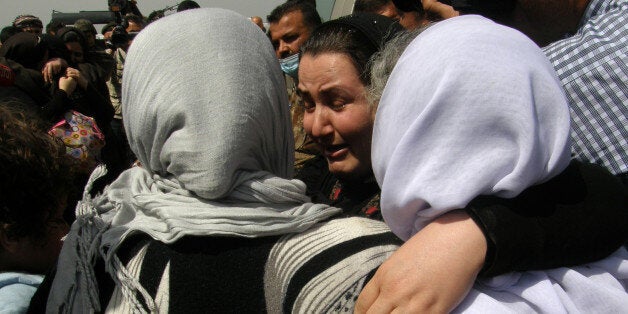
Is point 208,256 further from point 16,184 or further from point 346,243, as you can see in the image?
point 16,184

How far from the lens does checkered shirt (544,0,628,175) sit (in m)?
1.27

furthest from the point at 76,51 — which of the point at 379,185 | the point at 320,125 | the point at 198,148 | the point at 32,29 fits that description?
the point at 379,185

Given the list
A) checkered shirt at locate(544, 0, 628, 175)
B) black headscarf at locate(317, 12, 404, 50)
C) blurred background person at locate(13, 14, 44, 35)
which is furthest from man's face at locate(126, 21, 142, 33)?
checkered shirt at locate(544, 0, 628, 175)

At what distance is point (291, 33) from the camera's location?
3.94 metres

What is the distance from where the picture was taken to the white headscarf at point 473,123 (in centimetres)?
99

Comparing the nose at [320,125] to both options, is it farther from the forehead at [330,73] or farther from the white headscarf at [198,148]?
the white headscarf at [198,148]

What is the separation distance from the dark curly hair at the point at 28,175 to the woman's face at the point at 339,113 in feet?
2.83

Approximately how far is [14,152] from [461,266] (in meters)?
1.07

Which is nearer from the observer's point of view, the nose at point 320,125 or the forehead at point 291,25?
the nose at point 320,125

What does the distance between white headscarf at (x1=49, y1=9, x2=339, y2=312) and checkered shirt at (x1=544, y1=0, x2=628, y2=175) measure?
1.95 feet

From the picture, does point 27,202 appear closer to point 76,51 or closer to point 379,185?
point 379,185

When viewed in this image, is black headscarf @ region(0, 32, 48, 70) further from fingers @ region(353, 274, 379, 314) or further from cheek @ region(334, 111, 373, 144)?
fingers @ region(353, 274, 379, 314)

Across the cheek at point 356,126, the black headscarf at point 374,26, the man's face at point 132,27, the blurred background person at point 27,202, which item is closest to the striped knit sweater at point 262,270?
the blurred background person at point 27,202

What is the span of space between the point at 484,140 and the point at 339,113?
107 centimetres
